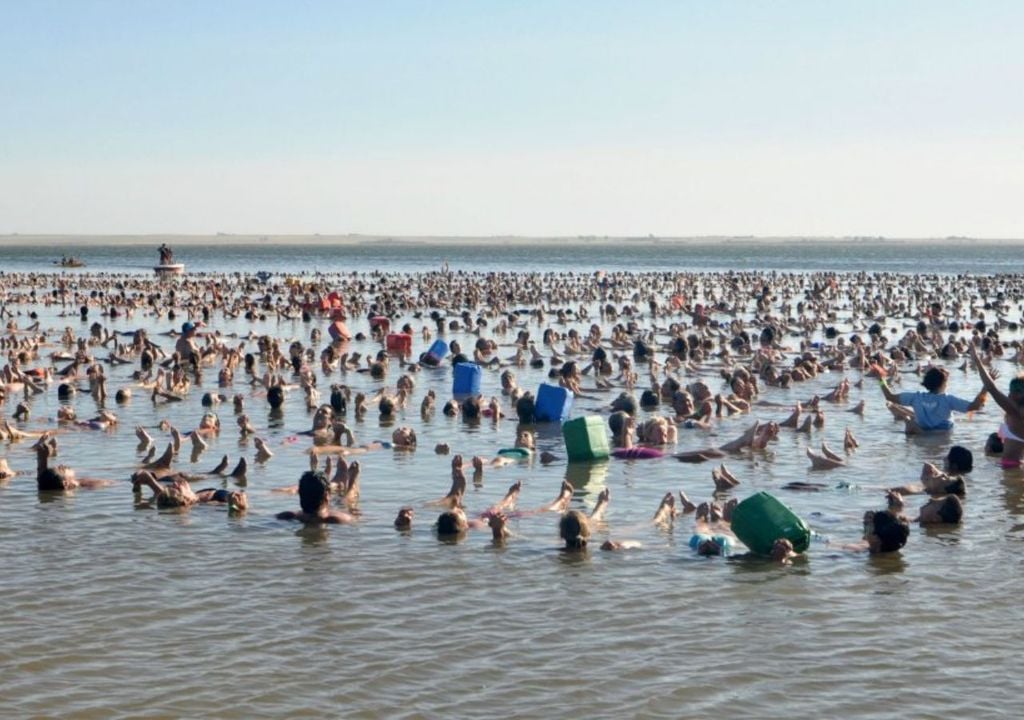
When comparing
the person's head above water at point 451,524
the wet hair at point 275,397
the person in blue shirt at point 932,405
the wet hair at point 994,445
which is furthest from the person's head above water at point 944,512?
the wet hair at point 275,397

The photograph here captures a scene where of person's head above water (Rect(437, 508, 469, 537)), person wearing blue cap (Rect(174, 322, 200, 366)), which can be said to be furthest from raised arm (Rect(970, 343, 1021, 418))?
person wearing blue cap (Rect(174, 322, 200, 366))

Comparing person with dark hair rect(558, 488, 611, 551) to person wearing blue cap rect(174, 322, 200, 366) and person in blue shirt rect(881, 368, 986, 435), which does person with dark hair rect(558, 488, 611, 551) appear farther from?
person wearing blue cap rect(174, 322, 200, 366)

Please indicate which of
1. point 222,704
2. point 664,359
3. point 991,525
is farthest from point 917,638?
point 664,359

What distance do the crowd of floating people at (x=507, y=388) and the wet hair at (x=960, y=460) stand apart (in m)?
0.02

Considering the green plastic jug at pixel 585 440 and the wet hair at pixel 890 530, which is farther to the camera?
the green plastic jug at pixel 585 440

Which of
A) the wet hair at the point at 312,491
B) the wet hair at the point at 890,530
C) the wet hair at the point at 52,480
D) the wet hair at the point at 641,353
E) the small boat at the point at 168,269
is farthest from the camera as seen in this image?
the small boat at the point at 168,269

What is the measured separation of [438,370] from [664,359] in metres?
6.96

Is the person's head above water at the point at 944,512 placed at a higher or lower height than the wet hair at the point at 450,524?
higher

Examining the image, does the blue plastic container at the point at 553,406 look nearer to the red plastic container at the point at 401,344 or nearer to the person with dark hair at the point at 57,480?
the person with dark hair at the point at 57,480

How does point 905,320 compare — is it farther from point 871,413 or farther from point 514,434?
point 514,434

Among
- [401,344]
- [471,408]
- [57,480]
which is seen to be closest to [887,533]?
[57,480]

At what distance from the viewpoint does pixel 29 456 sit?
20.3 metres

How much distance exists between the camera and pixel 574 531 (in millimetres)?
14258

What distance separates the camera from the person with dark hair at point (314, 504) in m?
15.3
